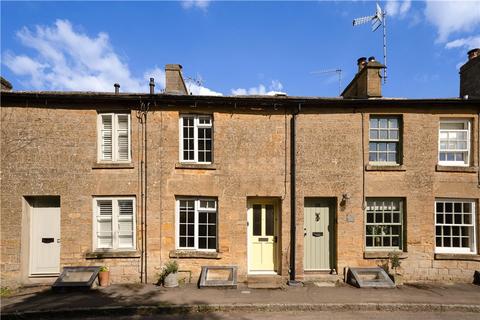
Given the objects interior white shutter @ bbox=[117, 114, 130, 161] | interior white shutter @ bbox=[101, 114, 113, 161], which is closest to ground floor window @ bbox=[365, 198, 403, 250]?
interior white shutter @ bbox=[117, 114, 130, 161]

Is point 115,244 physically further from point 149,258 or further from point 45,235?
point 45,235

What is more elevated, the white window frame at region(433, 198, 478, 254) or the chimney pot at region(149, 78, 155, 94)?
the chimney pot at region(149, 78, 155, 94)

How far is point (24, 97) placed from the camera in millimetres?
9438

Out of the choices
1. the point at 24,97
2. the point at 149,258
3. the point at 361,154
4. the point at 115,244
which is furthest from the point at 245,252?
the point at 24,97

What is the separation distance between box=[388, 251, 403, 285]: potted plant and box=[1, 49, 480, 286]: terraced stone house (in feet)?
0.74

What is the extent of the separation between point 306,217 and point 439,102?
5.75m

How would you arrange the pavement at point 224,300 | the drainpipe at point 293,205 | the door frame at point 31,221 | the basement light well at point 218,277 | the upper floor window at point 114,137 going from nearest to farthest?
1. the pavement at point 224,300
2. the basement light well at point 218,277
3. the door frame at point 31,221
4. the drainpipe at point 293,205
5. the upper floor window at point 114,137

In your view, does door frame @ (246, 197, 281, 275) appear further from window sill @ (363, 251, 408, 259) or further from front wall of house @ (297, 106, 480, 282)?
window sill @ (363, 251, 408, 259)

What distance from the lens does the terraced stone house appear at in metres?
9.54

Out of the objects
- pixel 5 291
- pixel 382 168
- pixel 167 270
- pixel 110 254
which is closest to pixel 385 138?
pixel 382 168

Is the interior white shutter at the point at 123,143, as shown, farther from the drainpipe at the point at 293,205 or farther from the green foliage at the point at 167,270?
the drainpipe at the point at 293,205

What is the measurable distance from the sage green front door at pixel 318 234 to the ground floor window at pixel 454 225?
141 inches

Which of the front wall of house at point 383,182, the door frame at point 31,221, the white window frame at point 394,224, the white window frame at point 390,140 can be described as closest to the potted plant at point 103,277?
the door frame at point 31,221

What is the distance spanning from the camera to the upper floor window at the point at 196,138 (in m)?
9.98
